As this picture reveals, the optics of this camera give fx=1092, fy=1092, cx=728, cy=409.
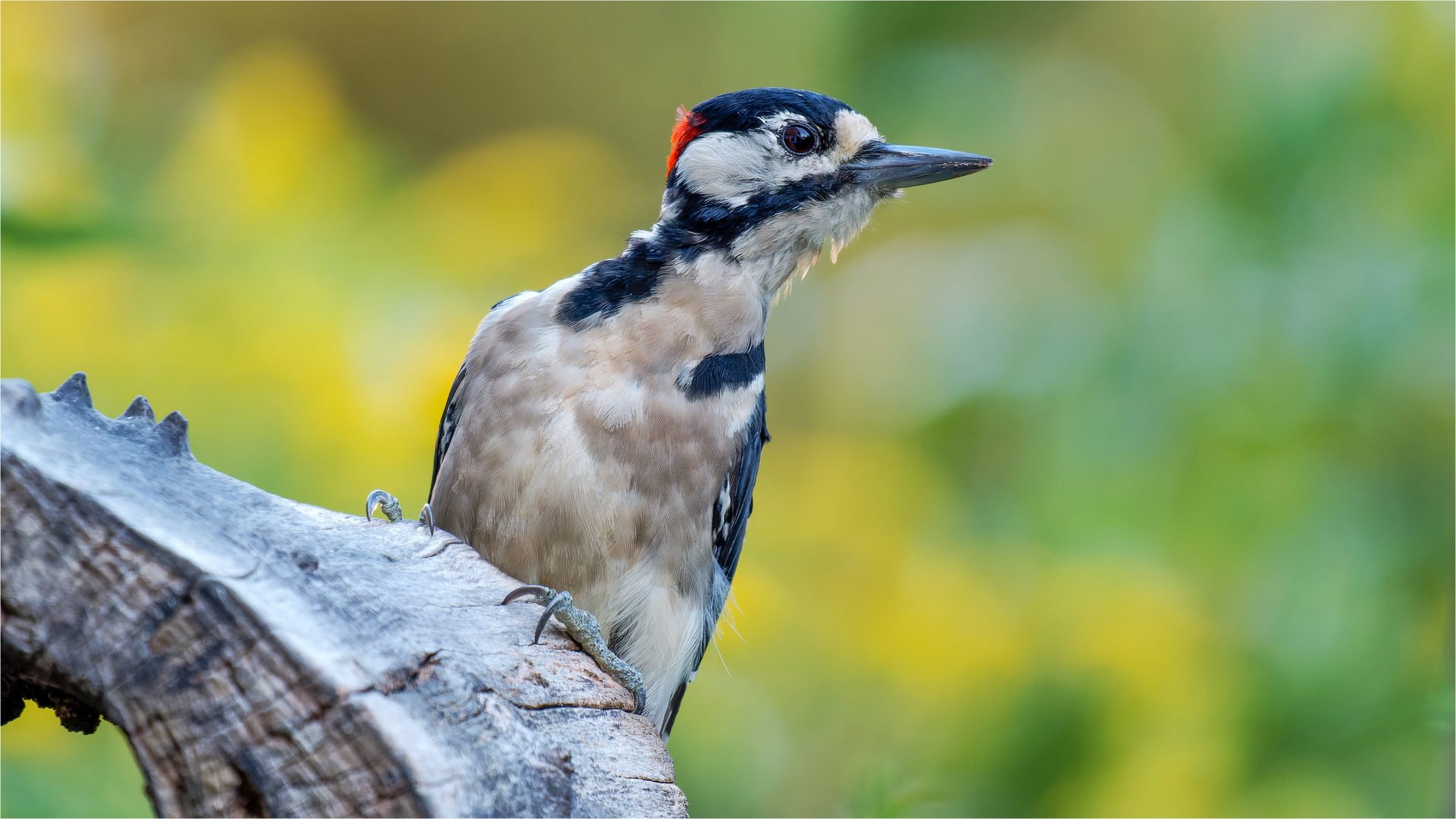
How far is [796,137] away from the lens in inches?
69.2

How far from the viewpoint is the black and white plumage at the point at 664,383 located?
159 centimetres

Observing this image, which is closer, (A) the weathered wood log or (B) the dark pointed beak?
(A) the weathered wood log

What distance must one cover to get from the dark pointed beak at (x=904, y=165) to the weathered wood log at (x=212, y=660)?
1052mm

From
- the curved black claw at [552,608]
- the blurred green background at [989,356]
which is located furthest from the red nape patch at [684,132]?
the curved black claw at [552,608]

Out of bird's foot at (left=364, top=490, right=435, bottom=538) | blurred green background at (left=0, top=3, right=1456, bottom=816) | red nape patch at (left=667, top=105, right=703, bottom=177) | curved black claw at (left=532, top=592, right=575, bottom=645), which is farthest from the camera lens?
blurred green background at (left=0, top=3, right=1456, bottom=816)

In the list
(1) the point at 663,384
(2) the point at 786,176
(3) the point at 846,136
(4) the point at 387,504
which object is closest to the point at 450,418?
(4) the point at 387,504

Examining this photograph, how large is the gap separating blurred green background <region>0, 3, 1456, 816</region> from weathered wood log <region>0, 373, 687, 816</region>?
1.43 m

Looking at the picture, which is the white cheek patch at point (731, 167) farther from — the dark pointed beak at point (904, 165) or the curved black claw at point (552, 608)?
the curved black claw at point (552, 608)

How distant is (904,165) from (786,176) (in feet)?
0.63

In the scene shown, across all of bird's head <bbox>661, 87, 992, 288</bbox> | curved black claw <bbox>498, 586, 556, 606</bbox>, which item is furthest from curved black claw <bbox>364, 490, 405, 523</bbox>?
bird's head <bbox>661, 87, 992, 288</bbox>

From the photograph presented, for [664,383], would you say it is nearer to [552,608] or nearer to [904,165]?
[552,608]

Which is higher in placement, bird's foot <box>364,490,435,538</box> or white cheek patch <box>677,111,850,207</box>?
white cheek patch <box>677,111,850,207</box>

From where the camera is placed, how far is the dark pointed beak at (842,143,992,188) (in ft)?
5.78

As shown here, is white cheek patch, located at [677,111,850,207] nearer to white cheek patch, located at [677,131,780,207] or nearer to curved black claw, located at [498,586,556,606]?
white cheek patch, located at [677,131,780,207]
